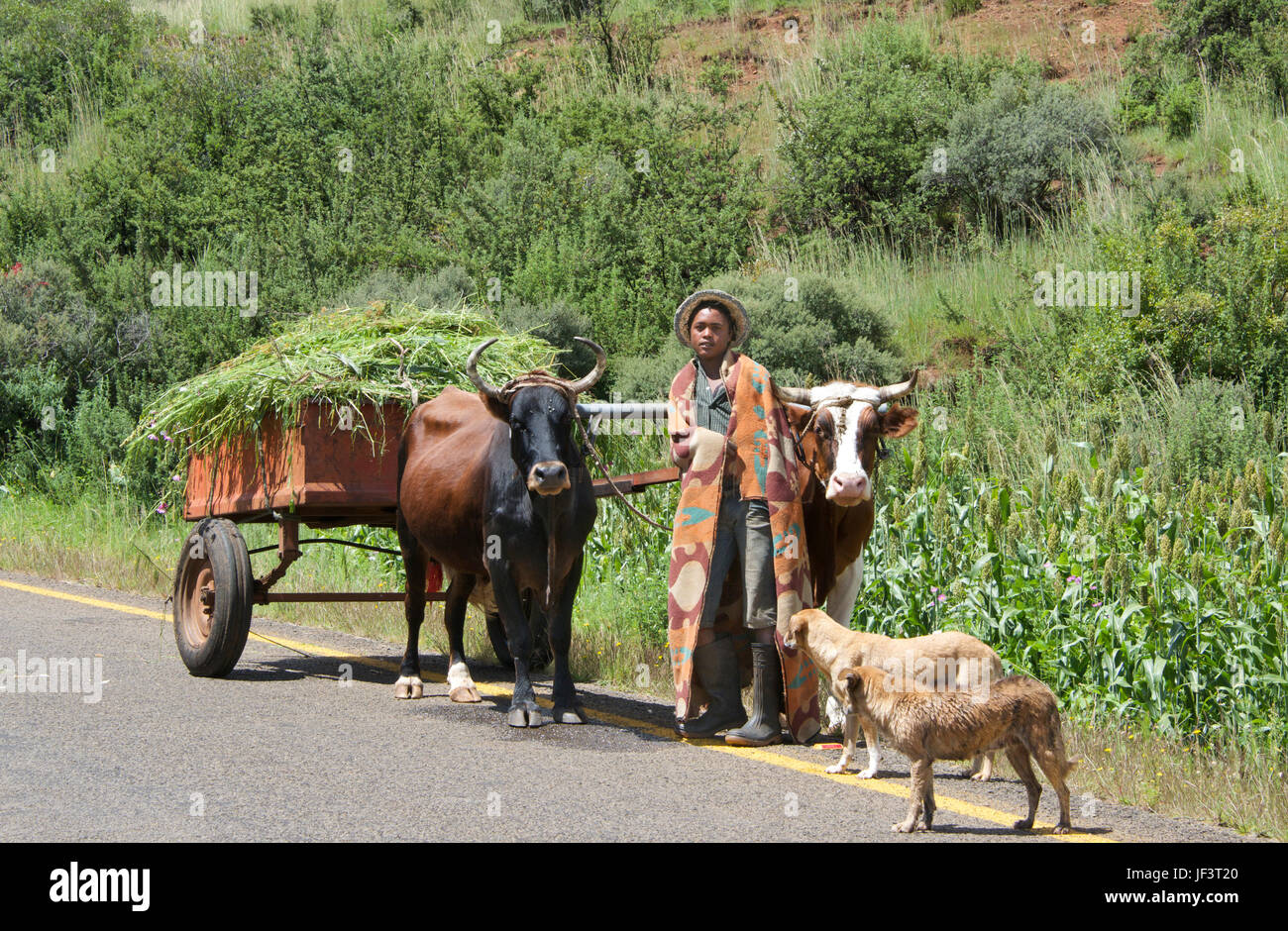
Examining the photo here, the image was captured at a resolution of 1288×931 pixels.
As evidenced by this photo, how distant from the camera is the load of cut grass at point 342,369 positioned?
868 cm

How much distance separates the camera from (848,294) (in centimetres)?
1578

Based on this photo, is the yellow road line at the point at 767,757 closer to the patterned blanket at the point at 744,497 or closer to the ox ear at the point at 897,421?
the patterned blanket at the point at 744,497

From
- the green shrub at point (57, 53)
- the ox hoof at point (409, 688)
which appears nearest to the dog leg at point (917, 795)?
the ox hoof at point (409, 688)

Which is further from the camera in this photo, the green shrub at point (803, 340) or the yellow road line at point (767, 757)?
the green shrub at point (803, 340)

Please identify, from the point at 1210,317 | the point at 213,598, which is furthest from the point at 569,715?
the point at 1210,317

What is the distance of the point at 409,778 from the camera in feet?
20.2

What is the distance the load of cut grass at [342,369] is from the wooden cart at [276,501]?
11 centimetres

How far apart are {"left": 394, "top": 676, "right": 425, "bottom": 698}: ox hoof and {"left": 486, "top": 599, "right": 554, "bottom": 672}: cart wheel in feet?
2.99

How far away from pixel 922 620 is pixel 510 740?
288 centimetres

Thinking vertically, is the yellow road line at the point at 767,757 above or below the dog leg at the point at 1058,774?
below

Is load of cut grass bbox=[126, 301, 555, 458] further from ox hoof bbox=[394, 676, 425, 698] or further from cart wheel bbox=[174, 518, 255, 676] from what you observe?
ox hoof bbox=[394, 676, 425, 698]

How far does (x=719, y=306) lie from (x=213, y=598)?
3983mm

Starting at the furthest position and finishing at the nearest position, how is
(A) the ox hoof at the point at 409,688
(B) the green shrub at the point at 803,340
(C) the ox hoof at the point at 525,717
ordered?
(B) the green shrub at the point at 803,340, (A) the ox hoof at the point at 409,688, (C) the ox hoof at the point at 525,717

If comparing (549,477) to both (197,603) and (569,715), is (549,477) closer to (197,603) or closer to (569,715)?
(569,715)
